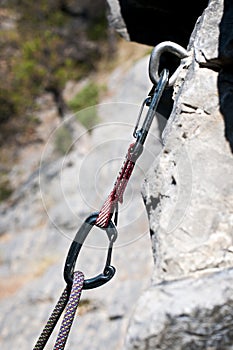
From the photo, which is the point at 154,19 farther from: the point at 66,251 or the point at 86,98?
the point at 86,98

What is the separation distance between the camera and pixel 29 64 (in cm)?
1616

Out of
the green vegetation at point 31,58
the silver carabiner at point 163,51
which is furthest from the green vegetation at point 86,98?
the silver carabiner at point 163,51

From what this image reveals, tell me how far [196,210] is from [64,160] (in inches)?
50.6

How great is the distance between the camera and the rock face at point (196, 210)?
1.06 meters

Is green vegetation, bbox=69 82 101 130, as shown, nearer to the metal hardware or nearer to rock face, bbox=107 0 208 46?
rock face, bbox=107 0 208 46

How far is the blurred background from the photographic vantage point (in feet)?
21.4

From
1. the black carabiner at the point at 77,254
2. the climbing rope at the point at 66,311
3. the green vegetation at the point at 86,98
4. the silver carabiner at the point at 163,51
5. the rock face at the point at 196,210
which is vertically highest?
the silver carabiner at the point at 163,51

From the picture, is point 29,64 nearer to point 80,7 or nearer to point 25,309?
A: point 80,7

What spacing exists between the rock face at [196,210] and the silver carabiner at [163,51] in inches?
1.2

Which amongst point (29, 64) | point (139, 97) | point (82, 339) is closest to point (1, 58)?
point (29, 64)

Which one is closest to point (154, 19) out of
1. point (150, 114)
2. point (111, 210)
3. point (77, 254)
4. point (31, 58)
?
point (150, 114)

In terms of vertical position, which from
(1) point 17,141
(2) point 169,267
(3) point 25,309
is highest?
(2) point 169,267

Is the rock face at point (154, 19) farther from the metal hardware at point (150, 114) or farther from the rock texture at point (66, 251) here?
the rock texture at point (66, 251)

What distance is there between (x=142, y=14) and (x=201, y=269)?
3.68ft
